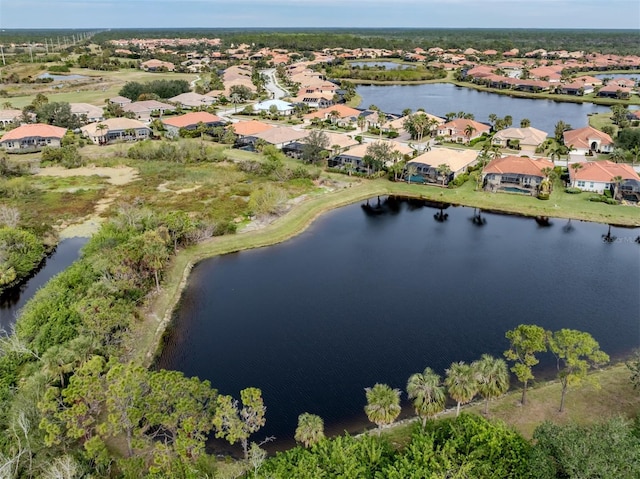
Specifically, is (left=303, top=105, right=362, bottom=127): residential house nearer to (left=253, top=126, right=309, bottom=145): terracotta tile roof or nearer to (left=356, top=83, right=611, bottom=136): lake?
(left=356, top=83, right=611, bottom=136): lake

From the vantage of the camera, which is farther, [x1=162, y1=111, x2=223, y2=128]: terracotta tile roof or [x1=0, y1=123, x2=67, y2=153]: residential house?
[x1=162, y1=111, x2=223, y2=128]: terracotta tile roof

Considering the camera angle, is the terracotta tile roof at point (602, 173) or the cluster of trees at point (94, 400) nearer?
the cluster of trees at point (94, 400)

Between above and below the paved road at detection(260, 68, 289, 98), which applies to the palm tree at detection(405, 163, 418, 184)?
below

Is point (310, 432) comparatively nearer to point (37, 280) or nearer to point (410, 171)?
point (37, 280)

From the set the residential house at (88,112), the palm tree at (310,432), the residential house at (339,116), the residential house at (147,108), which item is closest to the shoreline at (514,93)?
the residential house at (339,116)

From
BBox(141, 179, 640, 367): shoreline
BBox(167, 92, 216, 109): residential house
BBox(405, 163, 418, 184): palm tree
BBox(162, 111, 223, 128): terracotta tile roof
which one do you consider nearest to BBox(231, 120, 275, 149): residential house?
BBox(162, 111, 223, 128): terracotta tile roof

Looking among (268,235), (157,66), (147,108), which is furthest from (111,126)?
(157,66)

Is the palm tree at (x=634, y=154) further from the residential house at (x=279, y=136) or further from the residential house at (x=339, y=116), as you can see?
the residential house at (x=279, y=136)

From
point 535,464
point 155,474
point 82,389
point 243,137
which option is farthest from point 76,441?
point 243,137
